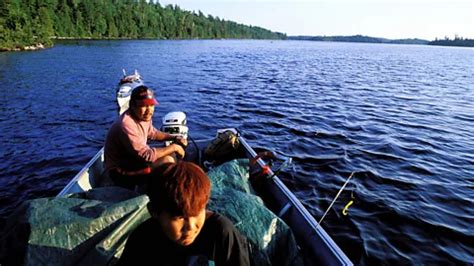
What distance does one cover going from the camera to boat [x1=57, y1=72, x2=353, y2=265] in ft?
14.0

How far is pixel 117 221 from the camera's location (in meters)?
3.38

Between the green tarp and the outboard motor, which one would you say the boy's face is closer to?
the green tarp

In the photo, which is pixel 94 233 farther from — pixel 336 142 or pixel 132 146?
pixel 336 142

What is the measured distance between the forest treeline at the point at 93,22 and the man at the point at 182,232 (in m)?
58.6

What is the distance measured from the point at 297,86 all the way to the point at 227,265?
80.1 ft

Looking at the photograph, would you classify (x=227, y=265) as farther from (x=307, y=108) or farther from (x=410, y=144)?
(x=307, y=108)

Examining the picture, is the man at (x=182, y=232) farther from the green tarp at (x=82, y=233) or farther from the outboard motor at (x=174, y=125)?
the outboard motor at (x=174, y=125)

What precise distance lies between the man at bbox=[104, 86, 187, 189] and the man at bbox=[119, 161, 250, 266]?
119 inches

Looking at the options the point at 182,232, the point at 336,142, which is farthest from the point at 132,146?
the point at 336,142

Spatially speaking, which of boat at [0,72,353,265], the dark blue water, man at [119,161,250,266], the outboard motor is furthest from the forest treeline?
man at [119,161,250,266]

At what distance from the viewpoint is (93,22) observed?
349 ft

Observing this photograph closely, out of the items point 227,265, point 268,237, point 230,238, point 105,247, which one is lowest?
point 268,237

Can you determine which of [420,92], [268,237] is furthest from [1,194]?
[420,92]

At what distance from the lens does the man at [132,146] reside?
5195 mm
